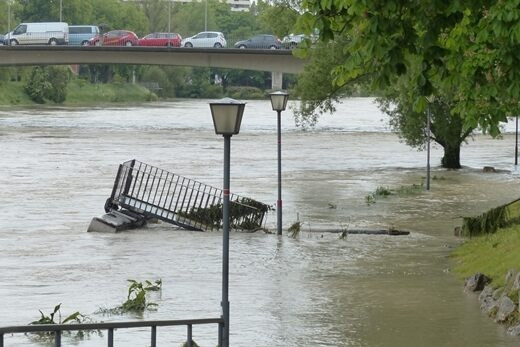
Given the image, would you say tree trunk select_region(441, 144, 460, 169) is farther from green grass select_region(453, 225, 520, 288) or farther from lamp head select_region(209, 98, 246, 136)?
lamp head select_region(209, 98, 246, 136)

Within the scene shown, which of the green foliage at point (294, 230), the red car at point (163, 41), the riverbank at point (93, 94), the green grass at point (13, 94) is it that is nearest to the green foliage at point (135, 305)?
the green foliage at point (294, 230)

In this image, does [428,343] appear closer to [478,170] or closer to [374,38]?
[374,38]

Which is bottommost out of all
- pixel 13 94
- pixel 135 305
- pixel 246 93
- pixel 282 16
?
pixel 246 93

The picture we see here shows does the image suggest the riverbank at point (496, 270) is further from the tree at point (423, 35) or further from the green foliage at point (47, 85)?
the green foliage at point (47, 85)

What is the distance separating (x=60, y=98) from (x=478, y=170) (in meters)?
72.8

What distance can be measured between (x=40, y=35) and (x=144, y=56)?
432 inches

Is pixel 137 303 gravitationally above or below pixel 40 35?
below

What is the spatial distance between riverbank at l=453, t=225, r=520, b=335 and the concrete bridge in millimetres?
53475

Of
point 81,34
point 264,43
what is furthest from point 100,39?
point 264,43

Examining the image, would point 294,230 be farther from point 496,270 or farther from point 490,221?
point 496,270

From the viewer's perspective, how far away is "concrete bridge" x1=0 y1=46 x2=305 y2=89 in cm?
7869

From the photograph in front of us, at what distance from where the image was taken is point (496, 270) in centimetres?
2077

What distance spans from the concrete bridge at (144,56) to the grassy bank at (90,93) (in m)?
27.1

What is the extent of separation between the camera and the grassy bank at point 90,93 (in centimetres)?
11238
